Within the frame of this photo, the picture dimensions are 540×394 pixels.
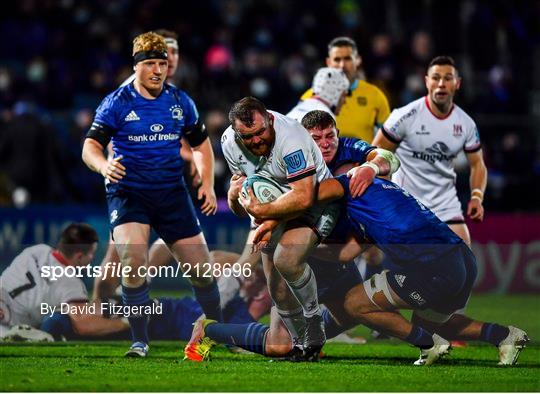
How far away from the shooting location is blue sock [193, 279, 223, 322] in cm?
969

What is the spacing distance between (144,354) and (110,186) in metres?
1.37

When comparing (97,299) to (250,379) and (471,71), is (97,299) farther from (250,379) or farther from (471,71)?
(471,71)

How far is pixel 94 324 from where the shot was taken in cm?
973

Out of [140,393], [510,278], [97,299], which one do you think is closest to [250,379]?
[140,393]

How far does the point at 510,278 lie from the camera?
15828 mm

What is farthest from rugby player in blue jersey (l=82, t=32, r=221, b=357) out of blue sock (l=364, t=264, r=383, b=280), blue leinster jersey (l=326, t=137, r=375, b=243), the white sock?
blue sock (l=364, t=264, r=383, b=280)

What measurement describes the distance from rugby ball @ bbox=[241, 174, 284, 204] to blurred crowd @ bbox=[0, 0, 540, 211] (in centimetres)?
784

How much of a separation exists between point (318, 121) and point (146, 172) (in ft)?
5.08

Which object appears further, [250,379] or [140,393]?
[250,379]

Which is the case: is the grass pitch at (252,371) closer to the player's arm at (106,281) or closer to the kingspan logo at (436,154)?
the player's arm at (106,281)

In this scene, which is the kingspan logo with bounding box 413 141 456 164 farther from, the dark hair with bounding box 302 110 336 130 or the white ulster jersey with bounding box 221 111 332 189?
the white ulster jersey with bounding box 221 111 332 189

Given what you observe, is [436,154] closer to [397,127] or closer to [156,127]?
[397,127]

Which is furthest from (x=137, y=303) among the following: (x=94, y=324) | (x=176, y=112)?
(x=176, y=112)

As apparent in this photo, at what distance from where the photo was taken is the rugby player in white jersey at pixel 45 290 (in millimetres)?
9547
